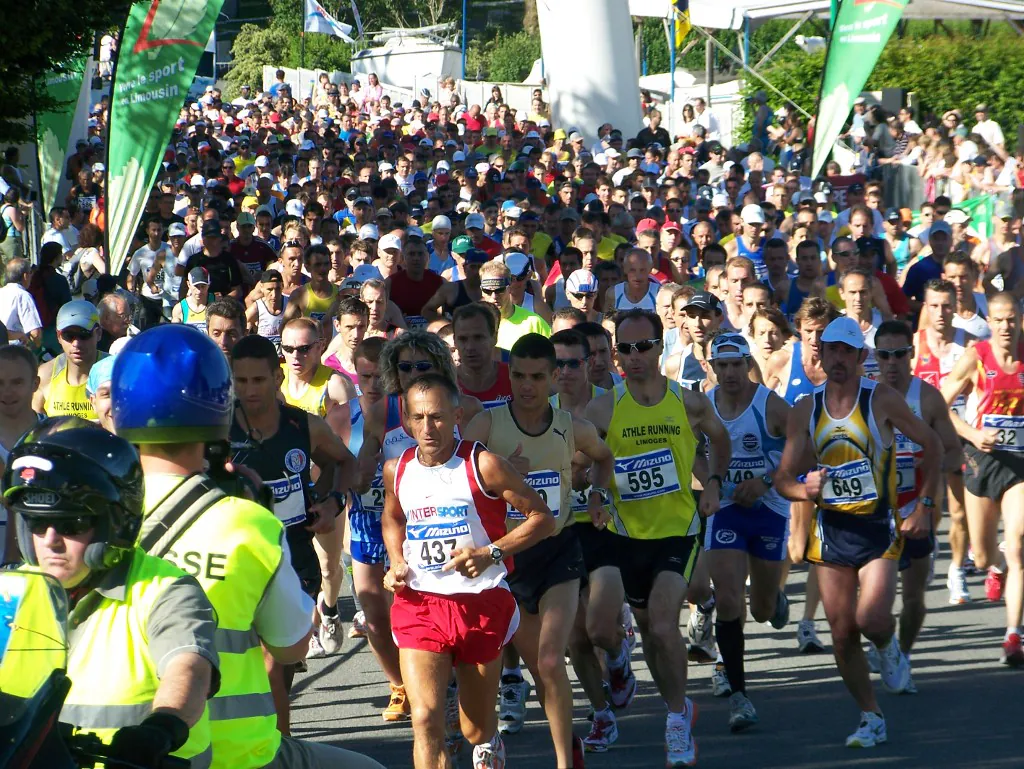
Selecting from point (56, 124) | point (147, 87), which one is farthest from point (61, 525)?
point (56, 124)

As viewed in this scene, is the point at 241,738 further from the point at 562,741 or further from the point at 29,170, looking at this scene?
the point at 29,170

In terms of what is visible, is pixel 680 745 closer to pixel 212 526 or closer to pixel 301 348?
pixel 301 348

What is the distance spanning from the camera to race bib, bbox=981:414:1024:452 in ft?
28.9

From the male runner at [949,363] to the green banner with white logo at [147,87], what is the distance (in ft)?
17.6

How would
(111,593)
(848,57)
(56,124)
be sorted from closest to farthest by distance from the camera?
(111,593)
(848,57)
(56,124)

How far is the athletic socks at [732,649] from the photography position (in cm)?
732

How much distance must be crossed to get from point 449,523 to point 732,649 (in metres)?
2.17

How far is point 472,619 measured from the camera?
5.69 m

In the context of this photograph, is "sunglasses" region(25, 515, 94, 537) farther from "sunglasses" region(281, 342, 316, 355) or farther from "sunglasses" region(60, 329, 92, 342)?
"sunglasses" region(281, 342, 316, 355)

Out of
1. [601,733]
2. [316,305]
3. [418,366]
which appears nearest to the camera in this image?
[418,366]

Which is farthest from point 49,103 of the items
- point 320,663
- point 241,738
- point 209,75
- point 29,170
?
point 209,75

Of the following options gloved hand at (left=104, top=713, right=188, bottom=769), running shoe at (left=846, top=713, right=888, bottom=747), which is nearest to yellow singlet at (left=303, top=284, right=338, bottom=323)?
running shoe at (left=846, top=713, right=888, bottom=747)

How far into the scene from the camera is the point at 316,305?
41.6 feet

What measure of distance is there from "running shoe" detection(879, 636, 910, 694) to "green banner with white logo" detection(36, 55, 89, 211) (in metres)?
12.1
